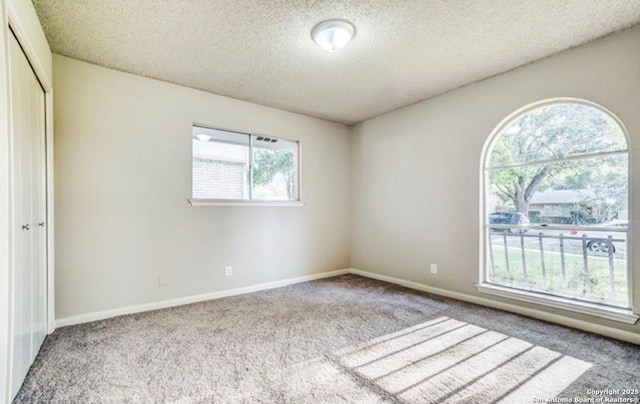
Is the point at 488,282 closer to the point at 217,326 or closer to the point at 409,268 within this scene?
the point at 409,268

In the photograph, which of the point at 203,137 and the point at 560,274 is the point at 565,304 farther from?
the point at 203,137

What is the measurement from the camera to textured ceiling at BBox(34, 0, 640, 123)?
214 centimetres

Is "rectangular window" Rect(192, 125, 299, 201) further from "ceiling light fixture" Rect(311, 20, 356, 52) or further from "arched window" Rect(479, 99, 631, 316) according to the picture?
"arched window" Rect(479, 99, 631, 316)

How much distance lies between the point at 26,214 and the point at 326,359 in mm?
2205

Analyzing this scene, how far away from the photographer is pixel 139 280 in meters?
3.11

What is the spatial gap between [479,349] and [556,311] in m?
1.13

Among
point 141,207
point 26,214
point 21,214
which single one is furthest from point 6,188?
point 141,207

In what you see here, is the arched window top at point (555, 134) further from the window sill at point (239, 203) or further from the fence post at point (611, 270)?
the window sill at point (239, 203)

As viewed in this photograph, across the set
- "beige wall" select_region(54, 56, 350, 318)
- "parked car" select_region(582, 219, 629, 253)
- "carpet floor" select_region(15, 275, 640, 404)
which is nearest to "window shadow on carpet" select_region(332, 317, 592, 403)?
"carpet floor" select_region(15, 275, 640, 404)

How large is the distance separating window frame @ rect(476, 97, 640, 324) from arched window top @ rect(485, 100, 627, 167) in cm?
2

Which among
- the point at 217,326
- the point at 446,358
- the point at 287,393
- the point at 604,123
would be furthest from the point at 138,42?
the point at 604,123

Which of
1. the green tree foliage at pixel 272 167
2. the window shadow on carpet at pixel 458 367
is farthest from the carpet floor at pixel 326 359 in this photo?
the green tree foliage at pixel 272 167

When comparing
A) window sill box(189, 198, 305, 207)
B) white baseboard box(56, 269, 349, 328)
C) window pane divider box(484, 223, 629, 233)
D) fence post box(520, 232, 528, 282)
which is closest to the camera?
window pane divider box(484, 223, 629, 233)

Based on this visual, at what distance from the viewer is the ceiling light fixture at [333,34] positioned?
7.55 feet
